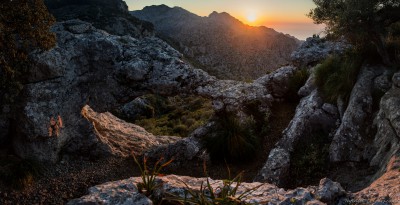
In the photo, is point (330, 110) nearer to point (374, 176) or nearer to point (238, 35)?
point (374, 176)

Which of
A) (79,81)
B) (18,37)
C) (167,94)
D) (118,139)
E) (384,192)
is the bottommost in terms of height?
(118,139)

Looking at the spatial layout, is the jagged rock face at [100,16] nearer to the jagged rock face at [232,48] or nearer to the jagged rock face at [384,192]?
the jagged rock face at [232,48]

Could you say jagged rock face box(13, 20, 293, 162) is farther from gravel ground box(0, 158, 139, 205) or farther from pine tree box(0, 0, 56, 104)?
gravel ground box(0, 158, 139, 205)

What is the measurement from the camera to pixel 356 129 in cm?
1304

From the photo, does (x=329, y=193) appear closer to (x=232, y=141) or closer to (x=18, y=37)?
(x=232, y=141)

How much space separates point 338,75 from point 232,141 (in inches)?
227

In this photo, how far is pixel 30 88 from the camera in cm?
1423

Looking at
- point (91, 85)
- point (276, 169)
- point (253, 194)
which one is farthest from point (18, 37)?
point (276, 169)

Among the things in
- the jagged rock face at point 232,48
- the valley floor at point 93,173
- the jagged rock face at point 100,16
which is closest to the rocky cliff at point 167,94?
the valley floor at point 93,173

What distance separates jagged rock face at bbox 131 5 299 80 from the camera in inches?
3789

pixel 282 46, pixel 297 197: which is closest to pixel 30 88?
pixel 297 197

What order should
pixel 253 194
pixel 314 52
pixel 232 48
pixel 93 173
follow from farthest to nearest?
pixel 232 48 < pixel 314 52 < pixel 93 173 < pixel 253 194

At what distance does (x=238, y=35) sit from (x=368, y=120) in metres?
106

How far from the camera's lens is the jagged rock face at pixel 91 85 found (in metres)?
14.3
